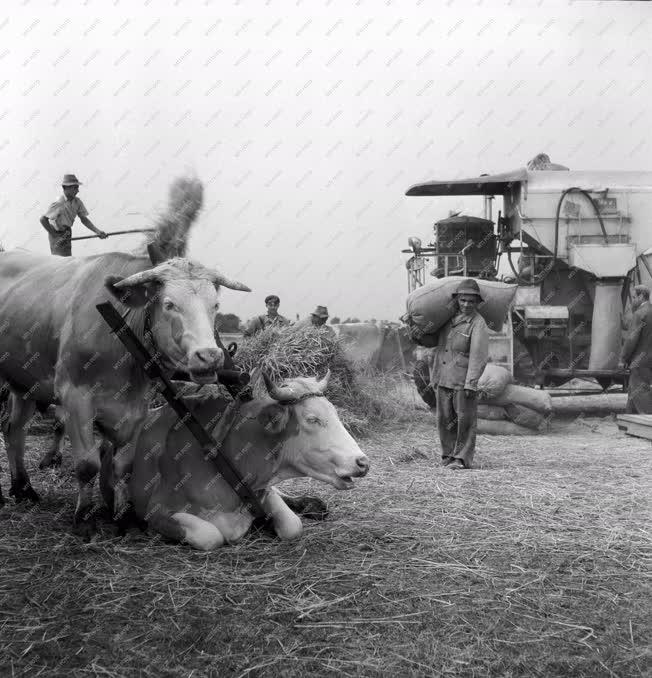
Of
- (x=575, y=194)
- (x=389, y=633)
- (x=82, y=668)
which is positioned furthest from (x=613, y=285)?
(x=82, y=668)

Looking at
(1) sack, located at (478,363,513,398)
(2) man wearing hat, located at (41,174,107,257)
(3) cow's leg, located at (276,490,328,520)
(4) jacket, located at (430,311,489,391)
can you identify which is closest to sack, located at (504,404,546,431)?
(1) sack, located at (478,363,513,398)

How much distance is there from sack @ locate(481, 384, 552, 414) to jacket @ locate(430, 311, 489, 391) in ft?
8.17

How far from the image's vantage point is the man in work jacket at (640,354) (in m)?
9.51

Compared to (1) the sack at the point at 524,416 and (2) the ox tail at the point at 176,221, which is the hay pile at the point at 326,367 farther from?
(2) the ox tail at the point at 176,221

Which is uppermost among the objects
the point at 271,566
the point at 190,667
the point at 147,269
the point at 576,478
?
the point at 147,269

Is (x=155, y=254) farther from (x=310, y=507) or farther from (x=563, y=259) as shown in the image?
(x=563, y=259)

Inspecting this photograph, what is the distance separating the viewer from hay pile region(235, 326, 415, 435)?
8141 millimetres

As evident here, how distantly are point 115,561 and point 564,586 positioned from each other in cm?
226

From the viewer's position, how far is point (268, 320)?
966 centimetres

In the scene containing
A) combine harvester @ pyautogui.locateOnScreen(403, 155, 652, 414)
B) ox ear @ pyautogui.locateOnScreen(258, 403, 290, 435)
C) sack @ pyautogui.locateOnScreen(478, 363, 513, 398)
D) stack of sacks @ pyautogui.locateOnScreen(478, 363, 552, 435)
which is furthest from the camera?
combine harvester @ pyautogui.locateOnScreen(403, 155, 652, 414)

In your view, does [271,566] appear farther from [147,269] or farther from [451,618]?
[147,269]

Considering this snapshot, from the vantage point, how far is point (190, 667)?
2.62m

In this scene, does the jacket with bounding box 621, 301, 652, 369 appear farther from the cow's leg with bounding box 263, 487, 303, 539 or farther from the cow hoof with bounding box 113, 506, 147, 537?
the cow hoof with bounding box 113, 506, 147, 537

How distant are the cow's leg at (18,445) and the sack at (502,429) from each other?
5896 millimetres
